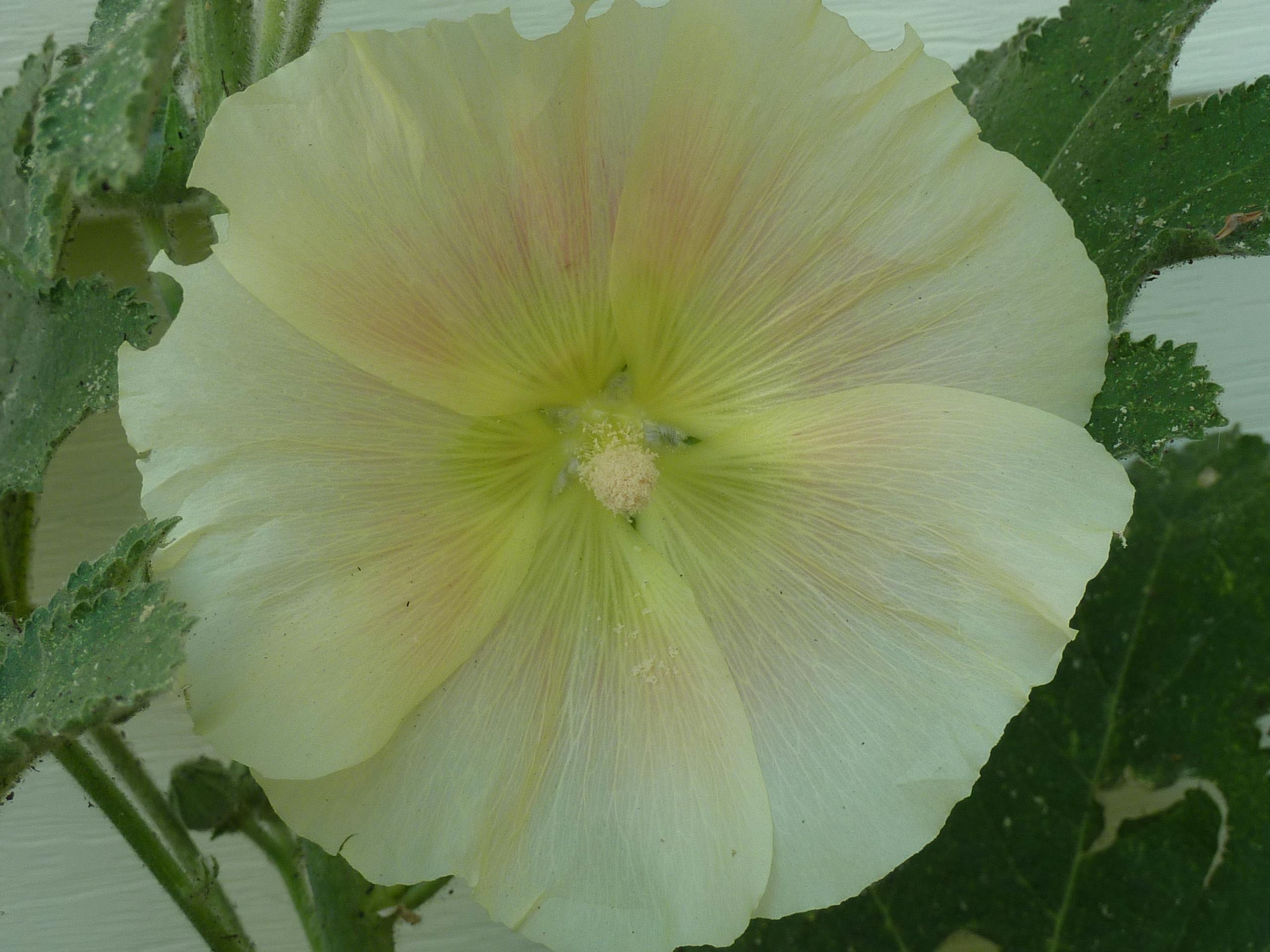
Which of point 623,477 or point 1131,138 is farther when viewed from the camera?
point 1131,138

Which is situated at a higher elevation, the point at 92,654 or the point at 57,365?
the point at 57,365

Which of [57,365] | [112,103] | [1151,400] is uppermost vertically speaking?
[57,365]

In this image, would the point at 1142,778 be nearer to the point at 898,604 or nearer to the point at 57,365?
the point at 898,604

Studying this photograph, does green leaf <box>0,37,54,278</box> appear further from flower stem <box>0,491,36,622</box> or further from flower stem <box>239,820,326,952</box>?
flower stem <box>239,820,326,952</box>

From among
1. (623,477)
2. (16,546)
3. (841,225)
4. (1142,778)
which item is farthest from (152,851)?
(1142,778)

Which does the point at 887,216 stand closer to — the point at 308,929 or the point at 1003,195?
the point at 1003,195

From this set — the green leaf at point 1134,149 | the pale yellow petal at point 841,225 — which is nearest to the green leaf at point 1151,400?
the green leaf at point 1134,149

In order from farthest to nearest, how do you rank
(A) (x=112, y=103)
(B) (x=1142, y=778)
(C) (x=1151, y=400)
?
(B) (x=1142, y=778) → (C) (x=1151, y=400) → (A) (x=112, y=103)
